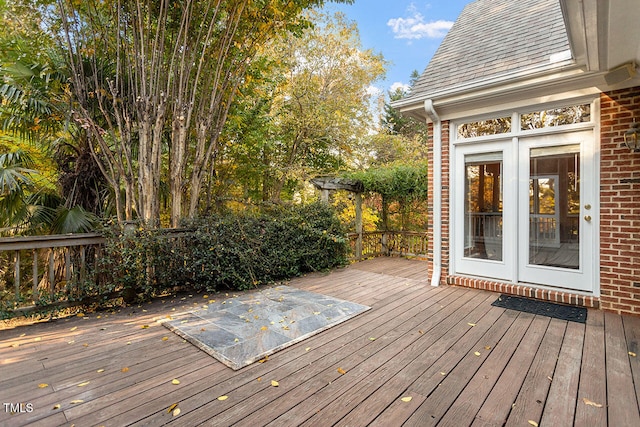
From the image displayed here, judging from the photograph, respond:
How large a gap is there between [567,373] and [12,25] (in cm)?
785

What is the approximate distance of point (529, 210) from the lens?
3828 mm

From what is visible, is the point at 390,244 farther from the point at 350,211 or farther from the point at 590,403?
the point at 590,403

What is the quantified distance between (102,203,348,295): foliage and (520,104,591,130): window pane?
331 cm

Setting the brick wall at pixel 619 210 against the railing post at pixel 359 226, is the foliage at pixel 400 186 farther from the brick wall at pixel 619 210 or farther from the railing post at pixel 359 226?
the brick wall at pixel 619 210

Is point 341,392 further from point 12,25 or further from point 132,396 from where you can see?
point 12,25

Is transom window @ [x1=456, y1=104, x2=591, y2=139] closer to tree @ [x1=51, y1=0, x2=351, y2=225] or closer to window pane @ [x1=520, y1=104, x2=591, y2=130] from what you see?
window pane @ [x1=520, y1=104, x2=591, y2=130]

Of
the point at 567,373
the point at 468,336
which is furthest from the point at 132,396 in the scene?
the point at 567,373

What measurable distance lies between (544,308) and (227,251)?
400 cm

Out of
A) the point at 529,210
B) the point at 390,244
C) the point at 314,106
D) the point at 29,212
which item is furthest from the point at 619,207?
the point at 314,106

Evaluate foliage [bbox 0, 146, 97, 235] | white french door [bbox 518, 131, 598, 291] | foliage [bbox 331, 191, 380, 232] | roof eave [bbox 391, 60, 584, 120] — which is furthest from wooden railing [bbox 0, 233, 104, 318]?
white french door [bbox 518, 131, 598, 291]

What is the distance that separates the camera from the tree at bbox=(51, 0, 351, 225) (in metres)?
3.94

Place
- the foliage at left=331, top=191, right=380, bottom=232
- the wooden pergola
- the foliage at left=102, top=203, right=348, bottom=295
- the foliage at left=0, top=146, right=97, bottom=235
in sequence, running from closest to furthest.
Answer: the foliage at left=102, top=203, right=348, bottom=295 < the foliage at left=0, top=146, right=97, bottom=235 < the wooden pergola < the foliage at left=331, top=191, right=380, bottom=232

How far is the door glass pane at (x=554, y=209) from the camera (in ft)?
11.7

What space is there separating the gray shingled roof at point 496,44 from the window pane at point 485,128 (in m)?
0.61
